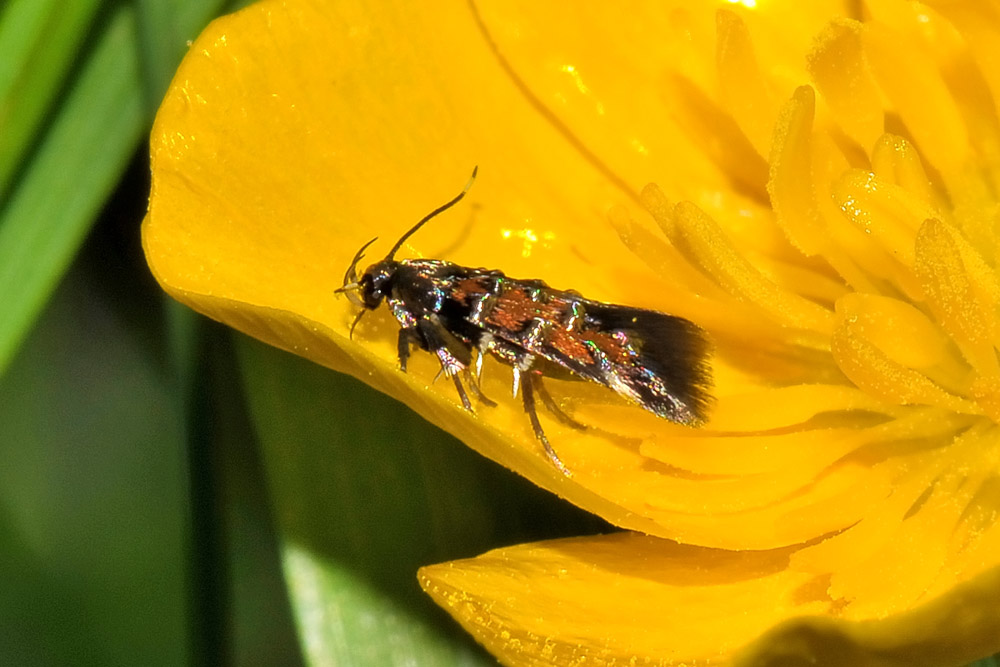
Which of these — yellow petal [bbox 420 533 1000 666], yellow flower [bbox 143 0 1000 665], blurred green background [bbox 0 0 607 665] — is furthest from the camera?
blurred green background [bbox 0 0 607 665]

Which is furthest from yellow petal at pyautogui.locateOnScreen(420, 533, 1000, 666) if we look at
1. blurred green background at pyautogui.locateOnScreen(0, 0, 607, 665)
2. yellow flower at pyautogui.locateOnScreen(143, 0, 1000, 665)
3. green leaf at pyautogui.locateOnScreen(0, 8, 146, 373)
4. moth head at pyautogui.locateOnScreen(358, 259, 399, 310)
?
green leaf at pyautogui.locateOnScreen(0, 8, 146, 373)

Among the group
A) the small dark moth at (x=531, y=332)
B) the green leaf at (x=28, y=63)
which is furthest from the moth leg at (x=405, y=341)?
the green leaf at (x=28, y=63)

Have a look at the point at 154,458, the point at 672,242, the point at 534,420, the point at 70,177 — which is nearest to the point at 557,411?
the point at 534,420

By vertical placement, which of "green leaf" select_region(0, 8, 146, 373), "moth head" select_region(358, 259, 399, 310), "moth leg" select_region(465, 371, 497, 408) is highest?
"moth head" select_region(358, 259, 399, 310)

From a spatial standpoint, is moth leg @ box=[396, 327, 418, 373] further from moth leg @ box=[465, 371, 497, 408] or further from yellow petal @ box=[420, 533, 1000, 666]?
yellow petal @ box=[420, 533, 1000, 666]

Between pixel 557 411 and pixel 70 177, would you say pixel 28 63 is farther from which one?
pixel 557 411

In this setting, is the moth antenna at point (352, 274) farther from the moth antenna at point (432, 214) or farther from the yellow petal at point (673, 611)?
the yellow petal at point (673, 611)

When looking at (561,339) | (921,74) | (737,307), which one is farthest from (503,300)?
(921,74)
